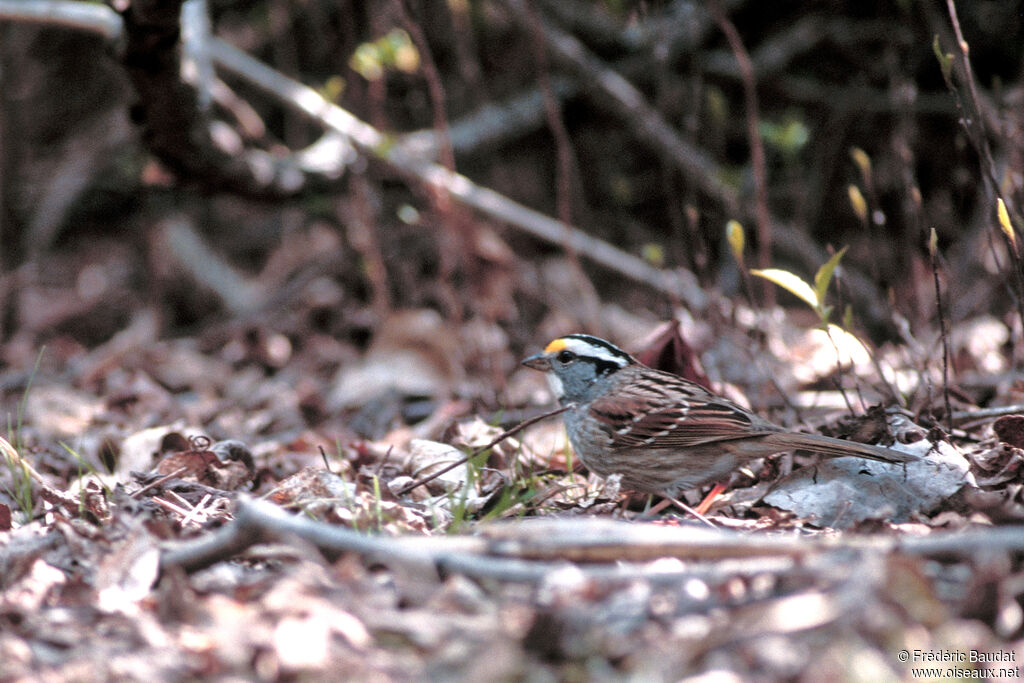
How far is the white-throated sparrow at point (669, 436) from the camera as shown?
369cm

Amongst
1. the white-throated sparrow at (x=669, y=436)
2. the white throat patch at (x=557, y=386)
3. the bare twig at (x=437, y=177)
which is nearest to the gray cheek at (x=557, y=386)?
the white throat patch at (x=557, y=386)

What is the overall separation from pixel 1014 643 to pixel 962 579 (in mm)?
261

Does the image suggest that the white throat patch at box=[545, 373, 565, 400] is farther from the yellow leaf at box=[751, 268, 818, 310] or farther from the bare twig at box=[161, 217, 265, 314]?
the bare twig at box=[161, 217, 265, 314]

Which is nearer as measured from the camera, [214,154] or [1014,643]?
[1014,643]

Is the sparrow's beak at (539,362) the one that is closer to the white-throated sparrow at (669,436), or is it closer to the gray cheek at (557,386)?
the gray cheek at (557,386)

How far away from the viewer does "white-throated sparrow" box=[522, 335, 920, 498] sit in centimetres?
369

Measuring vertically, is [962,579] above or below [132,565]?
above

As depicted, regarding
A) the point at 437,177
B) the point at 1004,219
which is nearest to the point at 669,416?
the point at 1004,219

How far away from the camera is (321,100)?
6.44 meters

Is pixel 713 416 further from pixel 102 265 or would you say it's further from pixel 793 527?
pixel 102 265

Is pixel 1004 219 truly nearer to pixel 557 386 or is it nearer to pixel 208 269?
pixel 557 386

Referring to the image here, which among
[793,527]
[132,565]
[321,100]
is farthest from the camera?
[321,100]

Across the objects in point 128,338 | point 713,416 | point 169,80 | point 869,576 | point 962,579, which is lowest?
point 128,338

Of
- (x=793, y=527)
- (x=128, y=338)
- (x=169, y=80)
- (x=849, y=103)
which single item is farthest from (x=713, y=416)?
(x=128, y=338)
